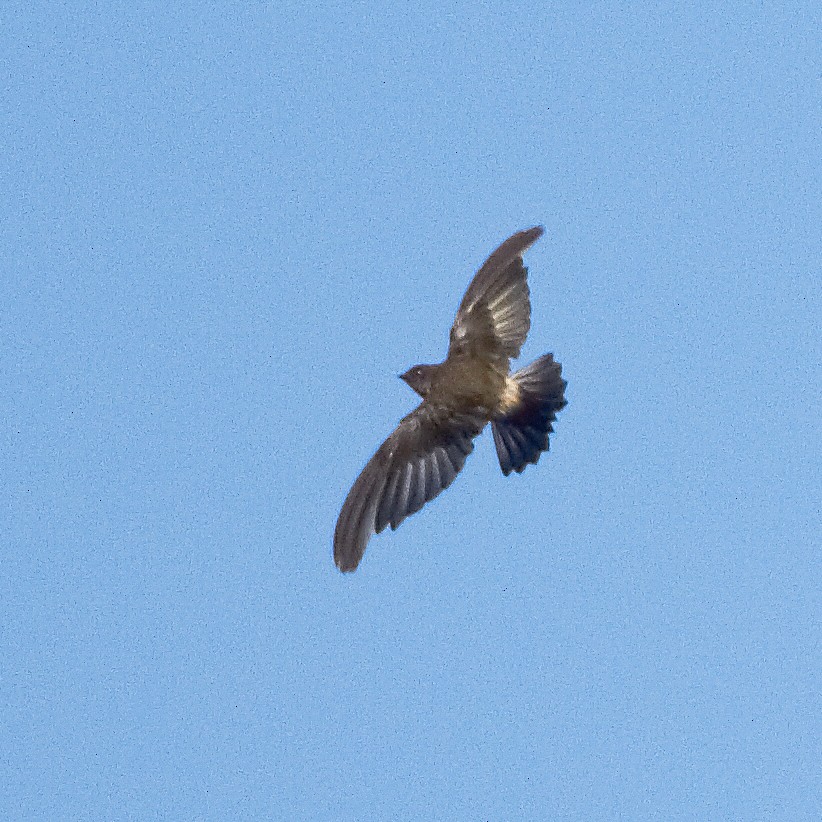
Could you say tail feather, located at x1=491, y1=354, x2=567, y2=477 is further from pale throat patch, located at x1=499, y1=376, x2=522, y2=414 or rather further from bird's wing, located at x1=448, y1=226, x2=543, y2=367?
bird's wing, located at x1=448, y1=226, x2=543, y2=367

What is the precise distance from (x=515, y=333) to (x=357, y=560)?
1.58m

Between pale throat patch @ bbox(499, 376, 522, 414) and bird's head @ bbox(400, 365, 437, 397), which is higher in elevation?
bird's head @ bbox(400, 365, 437, 397)

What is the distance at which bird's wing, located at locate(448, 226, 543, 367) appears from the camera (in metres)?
8.12

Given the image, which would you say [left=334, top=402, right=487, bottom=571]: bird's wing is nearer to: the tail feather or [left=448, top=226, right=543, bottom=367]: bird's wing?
the tail feather

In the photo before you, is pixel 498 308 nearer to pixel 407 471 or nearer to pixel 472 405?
pixel 472 405

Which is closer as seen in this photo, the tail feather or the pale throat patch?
the tail feather

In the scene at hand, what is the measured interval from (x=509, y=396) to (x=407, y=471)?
2.39 feet

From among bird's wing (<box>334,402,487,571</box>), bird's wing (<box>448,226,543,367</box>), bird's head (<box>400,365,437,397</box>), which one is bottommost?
bird's wing (<box>334,402,487,571</box>)

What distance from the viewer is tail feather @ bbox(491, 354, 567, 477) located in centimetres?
803

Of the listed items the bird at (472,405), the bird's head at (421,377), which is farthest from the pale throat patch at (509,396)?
the bird's head at (421,377)

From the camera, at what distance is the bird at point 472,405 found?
806 centimetres

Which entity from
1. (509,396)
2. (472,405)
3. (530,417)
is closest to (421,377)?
(472,405)

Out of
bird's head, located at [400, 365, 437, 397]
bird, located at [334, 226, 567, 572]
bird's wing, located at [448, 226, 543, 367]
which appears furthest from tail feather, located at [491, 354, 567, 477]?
bird's head, located at [400, 365, 437, 397]

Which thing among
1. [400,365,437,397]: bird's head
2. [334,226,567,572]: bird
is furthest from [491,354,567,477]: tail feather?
[400,365,437,397]: bird's head
